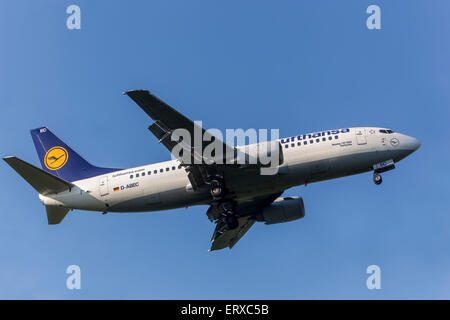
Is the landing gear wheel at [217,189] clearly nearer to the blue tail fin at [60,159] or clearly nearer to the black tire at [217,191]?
the black tire at [217,191]

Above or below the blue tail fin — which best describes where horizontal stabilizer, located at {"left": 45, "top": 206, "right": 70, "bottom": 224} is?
below

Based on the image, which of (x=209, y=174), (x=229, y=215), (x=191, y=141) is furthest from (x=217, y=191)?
(x=191, y=141)

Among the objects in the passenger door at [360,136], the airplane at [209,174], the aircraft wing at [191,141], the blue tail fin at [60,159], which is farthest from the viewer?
the blue tail fin at [60,159]

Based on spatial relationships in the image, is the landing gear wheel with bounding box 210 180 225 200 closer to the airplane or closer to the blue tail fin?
the airplane

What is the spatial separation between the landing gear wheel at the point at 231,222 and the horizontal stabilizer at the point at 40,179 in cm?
1143

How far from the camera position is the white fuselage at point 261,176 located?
43.0 m

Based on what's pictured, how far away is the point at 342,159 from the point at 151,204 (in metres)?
13.5

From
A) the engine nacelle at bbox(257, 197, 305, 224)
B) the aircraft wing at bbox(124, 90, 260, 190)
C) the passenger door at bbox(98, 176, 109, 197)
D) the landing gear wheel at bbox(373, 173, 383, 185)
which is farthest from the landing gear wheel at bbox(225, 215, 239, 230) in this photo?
the landing gear wheel at bbox(373, 173, 383, 185)

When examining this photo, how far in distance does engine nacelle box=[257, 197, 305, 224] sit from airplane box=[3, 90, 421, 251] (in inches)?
94.0

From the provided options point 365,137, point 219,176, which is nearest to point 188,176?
point 219,176

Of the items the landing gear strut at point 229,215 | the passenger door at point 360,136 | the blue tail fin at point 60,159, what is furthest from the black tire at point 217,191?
the passenger door at point 360,136

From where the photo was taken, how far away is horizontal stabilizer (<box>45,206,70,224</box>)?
46.0m

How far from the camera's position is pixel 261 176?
4272 centimetres

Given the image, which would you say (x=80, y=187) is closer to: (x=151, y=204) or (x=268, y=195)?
(x=151, y=204)
